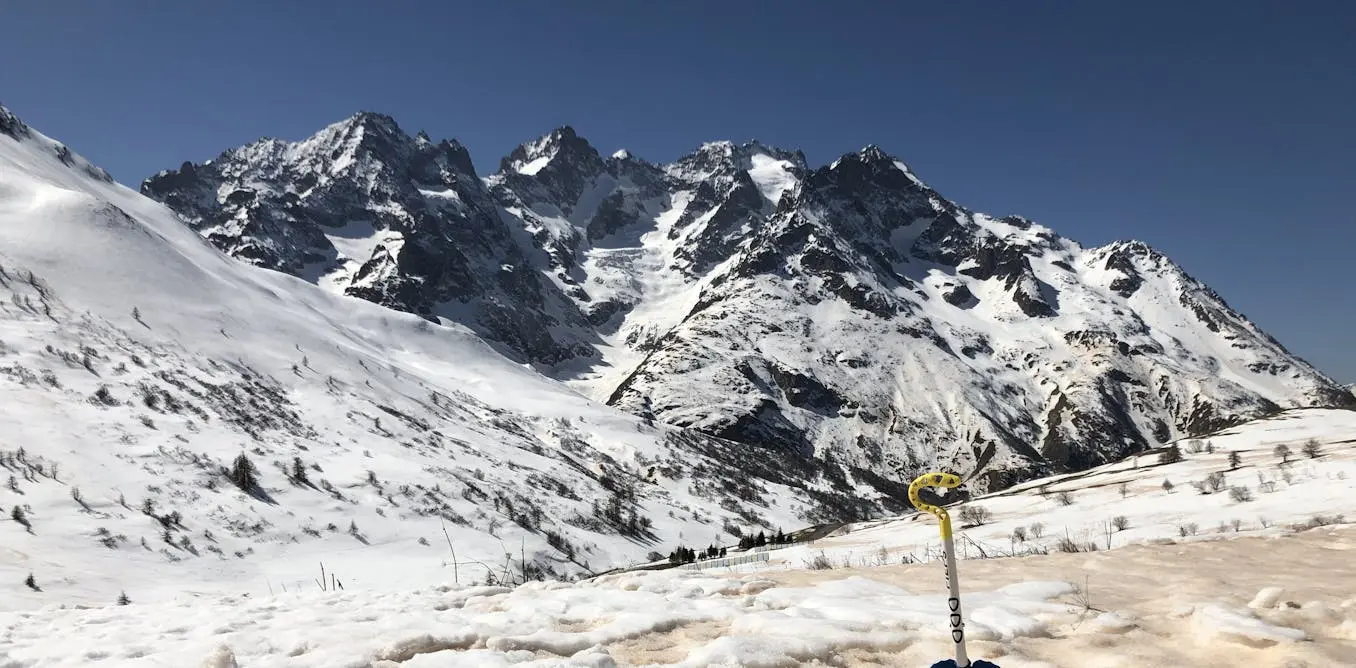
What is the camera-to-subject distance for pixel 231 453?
25.6m

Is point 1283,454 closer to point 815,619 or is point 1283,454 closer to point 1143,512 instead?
point 1143,512

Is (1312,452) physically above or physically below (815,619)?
above

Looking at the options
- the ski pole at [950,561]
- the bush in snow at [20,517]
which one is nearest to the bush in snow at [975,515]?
the ski pole at [950,561]

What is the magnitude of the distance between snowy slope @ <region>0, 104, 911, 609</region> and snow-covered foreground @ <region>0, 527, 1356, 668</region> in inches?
274

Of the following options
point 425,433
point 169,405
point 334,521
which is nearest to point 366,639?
point 334,521

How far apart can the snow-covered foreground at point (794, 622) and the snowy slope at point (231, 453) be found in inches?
274

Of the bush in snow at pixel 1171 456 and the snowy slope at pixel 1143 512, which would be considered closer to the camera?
the snowy slope at pixel 1143 512

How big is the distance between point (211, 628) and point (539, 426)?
2942 inches

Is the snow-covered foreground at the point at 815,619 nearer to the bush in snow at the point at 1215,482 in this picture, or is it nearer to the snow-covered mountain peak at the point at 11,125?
the bush in snow at the point at 1215,482

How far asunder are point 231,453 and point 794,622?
87.5 ft

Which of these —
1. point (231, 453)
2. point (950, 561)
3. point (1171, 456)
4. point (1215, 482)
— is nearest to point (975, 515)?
point (1215, 482)

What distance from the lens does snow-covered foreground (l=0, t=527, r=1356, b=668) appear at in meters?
5.22

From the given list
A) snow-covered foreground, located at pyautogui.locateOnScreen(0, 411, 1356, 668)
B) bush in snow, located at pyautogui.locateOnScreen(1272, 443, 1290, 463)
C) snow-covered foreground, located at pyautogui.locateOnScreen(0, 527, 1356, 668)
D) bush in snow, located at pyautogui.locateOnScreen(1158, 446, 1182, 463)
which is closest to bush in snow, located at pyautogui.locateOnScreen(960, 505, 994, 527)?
bush in snow, located at pyautogui.locateOnScreen(1272, 443, 1290, 463)

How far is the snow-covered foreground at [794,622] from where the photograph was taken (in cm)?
522
